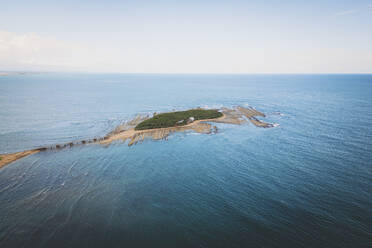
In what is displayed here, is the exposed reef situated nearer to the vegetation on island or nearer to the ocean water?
the vegetation on island

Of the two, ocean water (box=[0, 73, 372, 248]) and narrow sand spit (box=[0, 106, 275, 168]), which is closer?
ocean water (box=[0, 73, 372, 248])

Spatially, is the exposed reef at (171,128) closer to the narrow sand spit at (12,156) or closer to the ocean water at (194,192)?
the ocean water at (194,192)

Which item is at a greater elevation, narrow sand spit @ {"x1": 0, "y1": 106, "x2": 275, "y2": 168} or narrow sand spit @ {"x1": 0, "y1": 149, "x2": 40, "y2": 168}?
narrow sand spit @ {"x1": 0, "y1": 106, "x2": 275, "y2": 168}

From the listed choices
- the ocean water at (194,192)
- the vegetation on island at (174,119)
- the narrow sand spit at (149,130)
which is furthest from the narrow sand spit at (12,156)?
the vegetation on island at (174,119)

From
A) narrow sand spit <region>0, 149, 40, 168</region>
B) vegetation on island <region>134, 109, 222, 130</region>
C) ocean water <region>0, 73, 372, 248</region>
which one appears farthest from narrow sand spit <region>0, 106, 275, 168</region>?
ocean water <region>0, 73, 372, 248</region>

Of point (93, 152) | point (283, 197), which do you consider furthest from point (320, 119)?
point (93, 152)

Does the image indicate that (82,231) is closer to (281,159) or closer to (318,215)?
(318,215)

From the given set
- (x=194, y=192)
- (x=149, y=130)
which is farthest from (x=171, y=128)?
(x=194, y=192)
